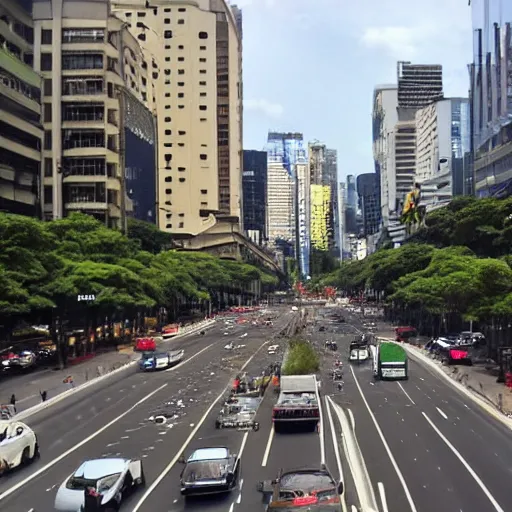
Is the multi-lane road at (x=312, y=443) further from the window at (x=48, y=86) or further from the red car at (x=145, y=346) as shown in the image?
the window at (x=48, y=86)

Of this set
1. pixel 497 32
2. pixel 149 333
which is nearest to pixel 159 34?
pixel 497 32

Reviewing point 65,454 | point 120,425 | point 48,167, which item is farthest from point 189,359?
point 48,167

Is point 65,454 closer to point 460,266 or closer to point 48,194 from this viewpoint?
point 460,266

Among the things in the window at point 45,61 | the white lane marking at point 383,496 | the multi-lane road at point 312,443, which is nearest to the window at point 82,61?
the window at point 45,61

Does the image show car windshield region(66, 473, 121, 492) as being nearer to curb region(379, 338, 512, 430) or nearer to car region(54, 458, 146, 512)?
car region(54, 458, 146, 512)

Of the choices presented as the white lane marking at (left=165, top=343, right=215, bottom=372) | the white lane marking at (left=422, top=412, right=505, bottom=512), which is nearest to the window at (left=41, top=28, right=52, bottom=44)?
the white lane marking at (left=165, top=343, right=215, bottom=372)

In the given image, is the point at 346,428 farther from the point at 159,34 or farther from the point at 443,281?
the point at 159,34
